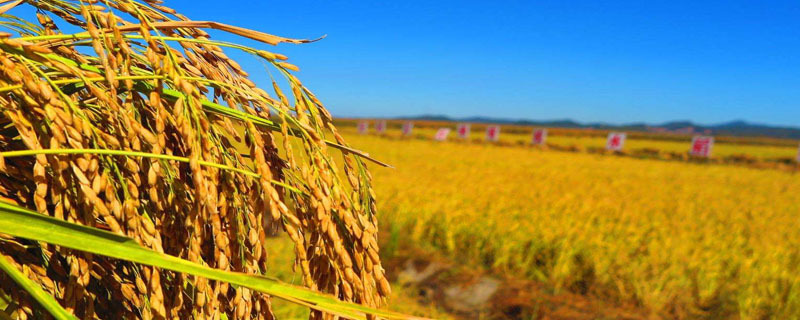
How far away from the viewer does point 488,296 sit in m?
4.90

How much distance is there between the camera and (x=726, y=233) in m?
6.55

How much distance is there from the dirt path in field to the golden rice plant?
11.5ft

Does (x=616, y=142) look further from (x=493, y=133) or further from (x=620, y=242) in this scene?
(x=620, y=242)

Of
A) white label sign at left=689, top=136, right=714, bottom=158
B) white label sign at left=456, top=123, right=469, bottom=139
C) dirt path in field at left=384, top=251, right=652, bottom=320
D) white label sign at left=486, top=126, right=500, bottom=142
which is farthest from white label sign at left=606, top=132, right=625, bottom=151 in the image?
dirt path in field at left=384, top=251, right=652, bottom=320

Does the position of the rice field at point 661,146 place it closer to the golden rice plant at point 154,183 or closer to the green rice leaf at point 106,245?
the golden rice plant at point 154,183

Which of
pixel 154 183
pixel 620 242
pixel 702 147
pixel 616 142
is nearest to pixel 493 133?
pixel 616 142

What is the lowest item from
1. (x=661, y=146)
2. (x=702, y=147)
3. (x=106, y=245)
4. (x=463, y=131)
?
(x=661, y=146)

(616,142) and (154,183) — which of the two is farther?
(616,142)

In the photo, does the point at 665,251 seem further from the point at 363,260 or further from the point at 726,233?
the point at 363,260

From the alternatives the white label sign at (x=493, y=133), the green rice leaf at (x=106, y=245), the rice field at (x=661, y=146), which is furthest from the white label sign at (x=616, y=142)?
the green rice leaf at (x=106, y=245)

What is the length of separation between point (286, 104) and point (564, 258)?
424 centimetres

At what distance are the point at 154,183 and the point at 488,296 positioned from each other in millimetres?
4243

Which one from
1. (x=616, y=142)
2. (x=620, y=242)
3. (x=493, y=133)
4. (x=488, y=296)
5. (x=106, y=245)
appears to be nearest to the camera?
(x=106, y=245)

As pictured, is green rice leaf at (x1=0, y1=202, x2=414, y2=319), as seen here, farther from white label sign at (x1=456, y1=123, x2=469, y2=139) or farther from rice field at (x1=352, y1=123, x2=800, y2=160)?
white label sign at (x1=456, y1=123, x2=469, y2=139)
